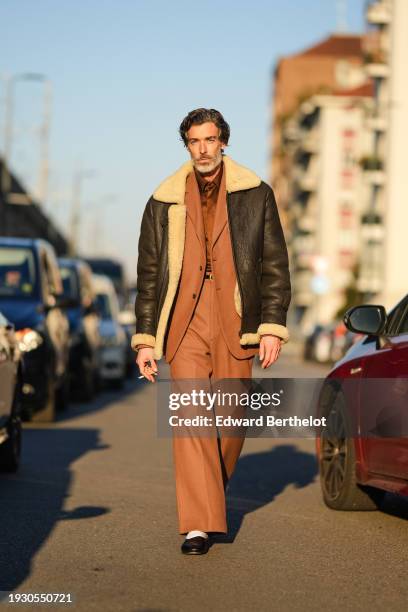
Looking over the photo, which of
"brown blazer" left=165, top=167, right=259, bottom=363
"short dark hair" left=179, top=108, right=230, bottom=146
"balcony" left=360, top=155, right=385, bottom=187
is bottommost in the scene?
"brown blazer" left=165, top=167, right=259, bottom=363

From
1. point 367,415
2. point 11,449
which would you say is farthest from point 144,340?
point 11,449

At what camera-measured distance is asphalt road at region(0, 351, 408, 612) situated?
5.98m

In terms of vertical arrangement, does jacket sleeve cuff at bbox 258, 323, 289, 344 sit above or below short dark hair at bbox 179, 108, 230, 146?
below

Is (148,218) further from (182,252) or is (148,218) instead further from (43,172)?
(43,172)

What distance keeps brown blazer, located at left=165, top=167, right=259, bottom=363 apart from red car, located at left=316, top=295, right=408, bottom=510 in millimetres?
982

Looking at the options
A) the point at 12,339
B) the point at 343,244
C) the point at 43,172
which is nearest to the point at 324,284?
the point at 43,172

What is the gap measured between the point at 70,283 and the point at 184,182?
14839 millimetres

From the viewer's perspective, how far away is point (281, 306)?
23.2 feet

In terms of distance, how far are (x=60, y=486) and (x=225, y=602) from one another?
13.8 feet

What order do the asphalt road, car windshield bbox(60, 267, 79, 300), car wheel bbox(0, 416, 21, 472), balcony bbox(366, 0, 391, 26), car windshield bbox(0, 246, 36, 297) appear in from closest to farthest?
1. the asphalt road
2. car wheel bbox(0, 416, 21, 472)
3. car windshield bbox(0, 246, 36, 297)
4. car windshield bbox(60, 267, 79, 300)
5. balcony bbox(366, 0, 391, 26)

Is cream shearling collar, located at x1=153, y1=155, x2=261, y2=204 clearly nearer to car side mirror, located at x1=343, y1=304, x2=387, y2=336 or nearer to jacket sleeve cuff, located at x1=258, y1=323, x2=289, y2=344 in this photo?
jacket sleeve cuff, located at x1=258, y1=323, x2=289, y2=344

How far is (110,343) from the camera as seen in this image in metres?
25.6

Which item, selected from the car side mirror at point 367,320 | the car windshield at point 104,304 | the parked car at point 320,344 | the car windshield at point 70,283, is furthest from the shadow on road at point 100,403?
the parked car at point 320,344

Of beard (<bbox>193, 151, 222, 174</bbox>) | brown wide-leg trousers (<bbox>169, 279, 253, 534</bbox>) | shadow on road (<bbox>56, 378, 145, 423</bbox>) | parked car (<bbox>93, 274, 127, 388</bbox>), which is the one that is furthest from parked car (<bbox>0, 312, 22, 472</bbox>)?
parked car (<bbox>93, 274, 127, 388</bbox>)
